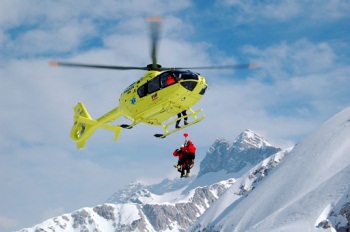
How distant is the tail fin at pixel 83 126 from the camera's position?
40.0 metres

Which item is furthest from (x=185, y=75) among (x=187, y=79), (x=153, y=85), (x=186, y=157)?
(x=186, y=157)

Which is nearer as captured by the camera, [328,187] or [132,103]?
[132,103]

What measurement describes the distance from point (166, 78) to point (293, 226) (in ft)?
498

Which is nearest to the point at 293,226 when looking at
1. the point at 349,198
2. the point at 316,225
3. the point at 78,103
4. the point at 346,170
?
the point at 316,225

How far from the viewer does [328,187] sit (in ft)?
642

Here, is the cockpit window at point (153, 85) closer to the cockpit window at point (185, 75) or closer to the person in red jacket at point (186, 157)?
the cockpit window at point (185, 75)

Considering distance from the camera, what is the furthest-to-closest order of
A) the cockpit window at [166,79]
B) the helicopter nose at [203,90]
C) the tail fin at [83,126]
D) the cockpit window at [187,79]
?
1. the tail fin at [83,126]
2. the helicopter nose at [203,90]
3. the cockpit window at [166,79]
4. the cockpit window at [187,79]

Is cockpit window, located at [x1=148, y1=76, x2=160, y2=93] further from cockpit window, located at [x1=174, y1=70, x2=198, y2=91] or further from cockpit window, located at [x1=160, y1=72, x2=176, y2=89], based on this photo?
cockpit window, located at [x1=174, y1=70, x2=198, y2=91]

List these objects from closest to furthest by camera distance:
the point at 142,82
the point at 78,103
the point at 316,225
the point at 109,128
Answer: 1. the point at 142,82
2. the point at 109,128
3. the point at 78,103
4. the point at 316,225

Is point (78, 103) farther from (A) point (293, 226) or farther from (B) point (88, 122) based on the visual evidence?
(A) point (293, 226)

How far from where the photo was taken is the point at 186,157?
116ft

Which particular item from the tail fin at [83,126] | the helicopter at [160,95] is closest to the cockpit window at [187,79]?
the helicopter at [160,95]

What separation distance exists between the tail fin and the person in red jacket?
5.63 metres

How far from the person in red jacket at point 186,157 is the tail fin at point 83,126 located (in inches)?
222
